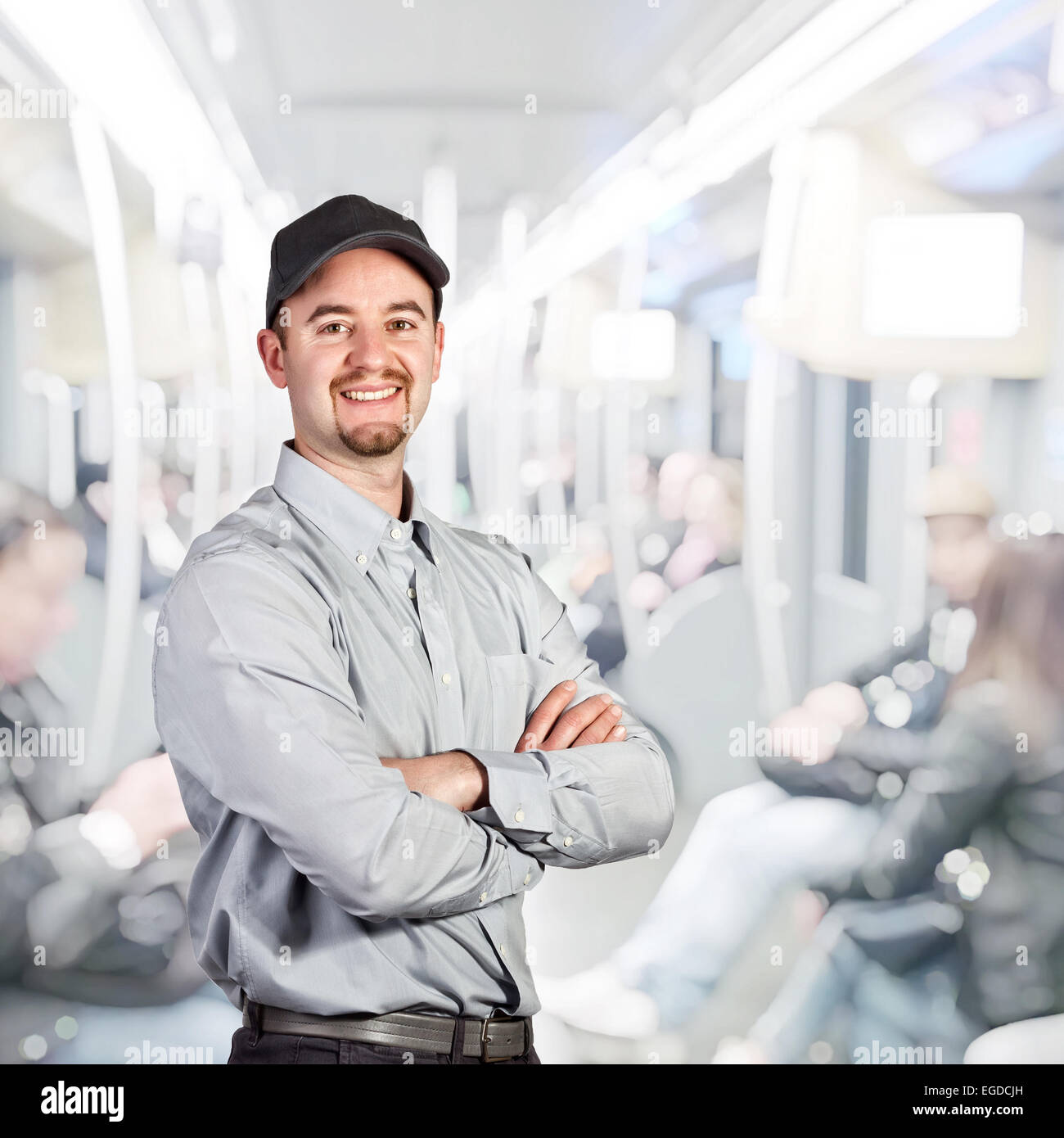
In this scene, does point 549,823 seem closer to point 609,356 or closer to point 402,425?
point 402,425

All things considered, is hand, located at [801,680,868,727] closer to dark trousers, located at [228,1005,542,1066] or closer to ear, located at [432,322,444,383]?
ear, located at [432,322,444,383]

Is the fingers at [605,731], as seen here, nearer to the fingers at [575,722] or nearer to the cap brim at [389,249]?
the fingers at [575,722]

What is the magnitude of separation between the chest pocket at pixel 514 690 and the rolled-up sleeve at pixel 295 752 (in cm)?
24

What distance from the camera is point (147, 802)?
112 inches

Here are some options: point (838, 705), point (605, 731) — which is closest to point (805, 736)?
point (838, 705)

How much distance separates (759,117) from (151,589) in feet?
6.26

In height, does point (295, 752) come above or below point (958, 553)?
below

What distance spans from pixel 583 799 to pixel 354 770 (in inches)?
12.7

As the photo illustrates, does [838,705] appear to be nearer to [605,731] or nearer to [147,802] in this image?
[605,731]

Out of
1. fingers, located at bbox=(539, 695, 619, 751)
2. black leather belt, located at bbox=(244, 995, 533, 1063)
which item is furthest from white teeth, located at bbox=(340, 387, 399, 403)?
black leather belt, located at bbox=(244, 995, 533, 1063)

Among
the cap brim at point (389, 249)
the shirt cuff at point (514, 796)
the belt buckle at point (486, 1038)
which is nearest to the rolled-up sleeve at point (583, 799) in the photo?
the shirt cuff at point (514, 796)

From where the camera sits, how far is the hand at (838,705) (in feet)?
9.75

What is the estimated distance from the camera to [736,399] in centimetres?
296
